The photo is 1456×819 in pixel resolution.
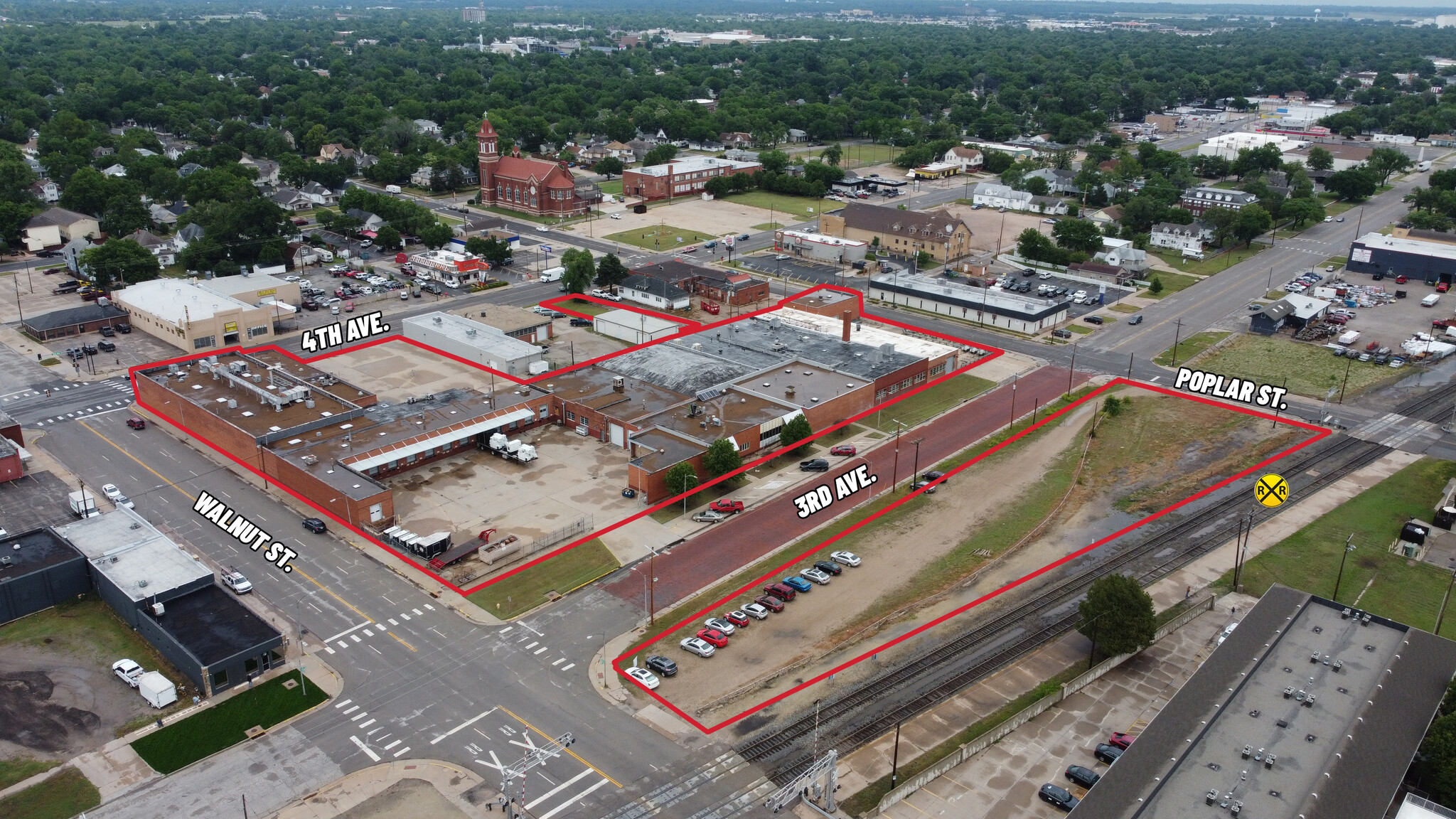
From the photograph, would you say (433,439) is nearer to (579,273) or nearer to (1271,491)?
(579,273)

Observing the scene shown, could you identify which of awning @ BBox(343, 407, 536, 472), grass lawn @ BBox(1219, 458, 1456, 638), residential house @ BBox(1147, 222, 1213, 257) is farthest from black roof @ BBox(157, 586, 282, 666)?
residential house @ BBox(1147, 222, 1213, 257)

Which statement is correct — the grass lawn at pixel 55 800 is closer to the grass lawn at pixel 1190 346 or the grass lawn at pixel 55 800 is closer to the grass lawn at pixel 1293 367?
the grass lawn at pixel 1190 346

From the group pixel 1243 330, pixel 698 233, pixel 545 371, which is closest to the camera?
pixel 545 371

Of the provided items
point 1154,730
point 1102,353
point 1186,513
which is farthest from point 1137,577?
point 1102,353

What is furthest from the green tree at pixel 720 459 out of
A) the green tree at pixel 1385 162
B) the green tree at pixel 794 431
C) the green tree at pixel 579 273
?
the green tree at pixel 1385 162

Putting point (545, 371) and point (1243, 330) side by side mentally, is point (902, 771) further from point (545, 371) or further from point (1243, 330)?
point (1243, 330)

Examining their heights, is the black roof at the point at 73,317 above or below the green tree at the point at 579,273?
below
